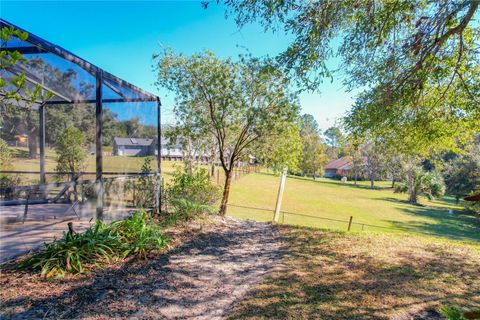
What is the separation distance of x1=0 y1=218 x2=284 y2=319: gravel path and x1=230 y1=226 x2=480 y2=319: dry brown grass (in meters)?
0.34

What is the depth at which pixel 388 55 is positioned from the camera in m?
5.22

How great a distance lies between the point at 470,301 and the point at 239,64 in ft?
24.1

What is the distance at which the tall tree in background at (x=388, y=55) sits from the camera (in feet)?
15.3

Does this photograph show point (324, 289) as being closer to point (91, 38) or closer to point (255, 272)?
point (255, 272)

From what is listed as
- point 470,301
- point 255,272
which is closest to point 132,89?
point 255,272

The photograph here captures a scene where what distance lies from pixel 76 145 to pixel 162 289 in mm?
4880

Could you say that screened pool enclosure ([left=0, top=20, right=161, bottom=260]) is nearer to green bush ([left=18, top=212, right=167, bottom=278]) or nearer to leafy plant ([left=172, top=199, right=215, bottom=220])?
leafy plant ([left=172, top=199, right=215, bottom=220])

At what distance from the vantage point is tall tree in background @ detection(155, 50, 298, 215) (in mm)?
8281

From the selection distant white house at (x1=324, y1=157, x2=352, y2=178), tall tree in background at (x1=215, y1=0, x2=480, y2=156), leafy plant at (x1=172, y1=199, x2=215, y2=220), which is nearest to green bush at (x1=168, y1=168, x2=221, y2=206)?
leafy plant at (x1=172, y1=199, x2=215, y2=220)

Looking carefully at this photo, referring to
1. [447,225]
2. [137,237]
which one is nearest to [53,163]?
[137,237]

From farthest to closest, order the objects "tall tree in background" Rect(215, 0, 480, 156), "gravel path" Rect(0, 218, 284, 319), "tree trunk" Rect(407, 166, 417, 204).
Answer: "tree trunk" Rect(407, 166, 417, 204), "tall tree in background" Rect(215, 0, 480, 156), "gravel path" Rect(0, 218, 284, 319)

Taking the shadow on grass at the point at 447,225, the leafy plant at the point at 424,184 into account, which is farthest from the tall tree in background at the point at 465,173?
the shadow on grass at the point at 447,225

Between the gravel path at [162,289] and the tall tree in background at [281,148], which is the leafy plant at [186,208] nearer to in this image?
the gravel path at [162,289]

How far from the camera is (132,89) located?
6605 millimetres
